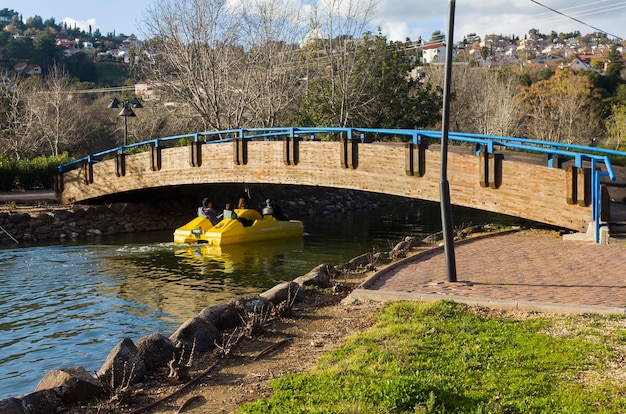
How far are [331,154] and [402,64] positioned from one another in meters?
20.7

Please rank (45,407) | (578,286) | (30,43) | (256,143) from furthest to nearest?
(30,43) < (256,143) < (578,286) < (45,407)

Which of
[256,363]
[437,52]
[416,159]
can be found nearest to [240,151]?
[416,159]

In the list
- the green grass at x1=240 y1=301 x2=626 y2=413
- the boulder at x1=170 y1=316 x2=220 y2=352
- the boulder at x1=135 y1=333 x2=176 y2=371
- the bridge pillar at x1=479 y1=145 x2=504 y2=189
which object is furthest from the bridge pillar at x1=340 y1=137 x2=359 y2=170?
the boulder at x1=135 y1=333 x2=176 y2=371

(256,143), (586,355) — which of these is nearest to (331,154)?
(256,143)

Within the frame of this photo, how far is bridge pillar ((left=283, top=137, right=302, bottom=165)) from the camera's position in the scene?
81.9 feet

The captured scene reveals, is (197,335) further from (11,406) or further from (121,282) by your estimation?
(121,282)

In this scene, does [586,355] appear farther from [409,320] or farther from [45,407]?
[45,407]

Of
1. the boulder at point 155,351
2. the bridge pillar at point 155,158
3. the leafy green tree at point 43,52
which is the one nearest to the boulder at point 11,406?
the boulder at point 155,351

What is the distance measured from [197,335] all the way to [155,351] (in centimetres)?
91

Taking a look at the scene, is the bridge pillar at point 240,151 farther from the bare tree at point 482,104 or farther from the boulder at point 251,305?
the bare tree at point 482,104

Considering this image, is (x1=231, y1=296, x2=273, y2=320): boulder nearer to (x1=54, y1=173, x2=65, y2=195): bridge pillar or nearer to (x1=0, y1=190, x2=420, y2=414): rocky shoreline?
(x1=0, y1=190, x2=420, y2=414): rocky shoreline

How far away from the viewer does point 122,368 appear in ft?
27.1

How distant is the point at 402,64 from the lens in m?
43.2

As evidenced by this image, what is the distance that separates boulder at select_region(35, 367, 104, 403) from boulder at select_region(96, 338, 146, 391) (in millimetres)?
168
